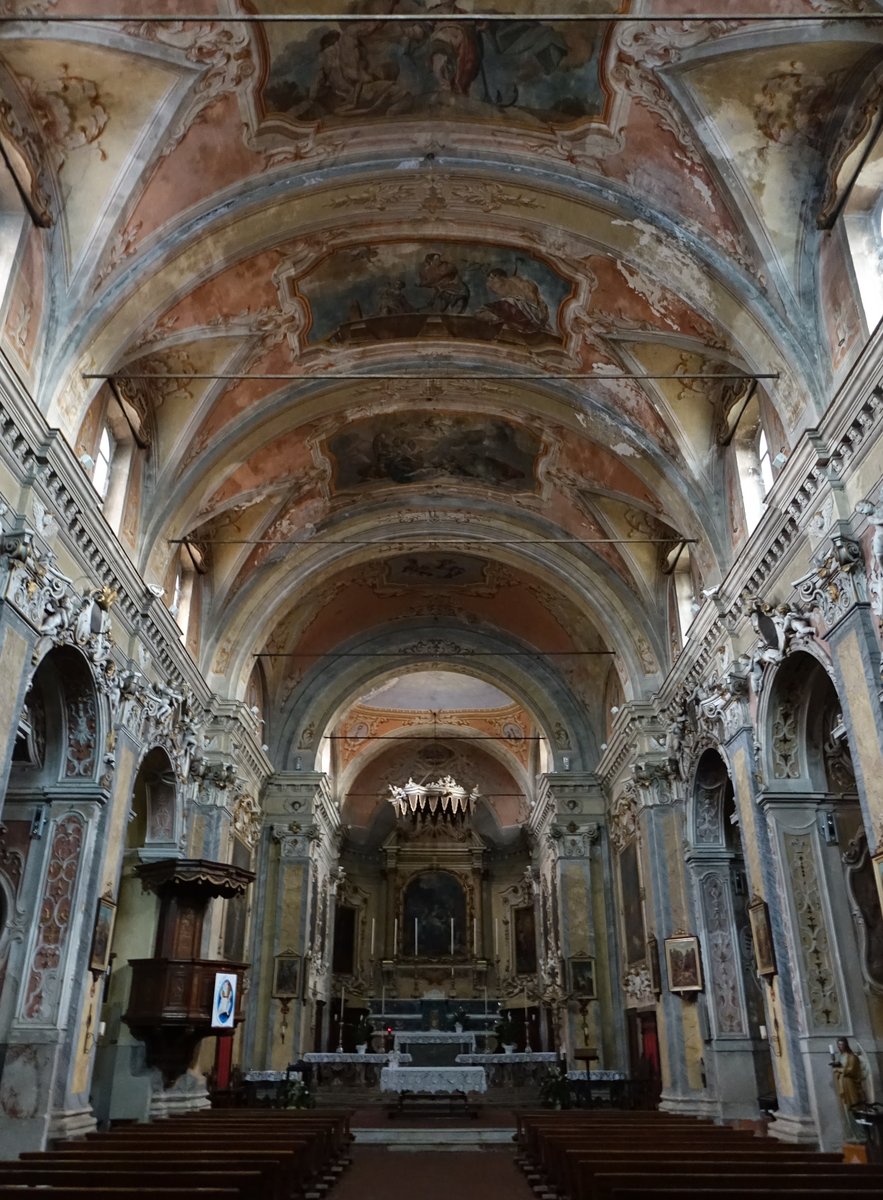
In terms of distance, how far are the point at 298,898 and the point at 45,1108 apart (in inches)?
488

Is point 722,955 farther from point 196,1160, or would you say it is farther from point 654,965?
point 196,1160

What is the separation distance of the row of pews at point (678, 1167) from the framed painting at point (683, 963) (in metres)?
4.94

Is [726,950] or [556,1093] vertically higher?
[726,950]

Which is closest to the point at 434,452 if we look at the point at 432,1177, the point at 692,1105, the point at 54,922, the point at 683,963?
the point at 683,963

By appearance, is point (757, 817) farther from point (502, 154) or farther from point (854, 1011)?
point (502, 154)

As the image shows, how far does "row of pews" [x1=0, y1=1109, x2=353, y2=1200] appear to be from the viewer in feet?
18.2

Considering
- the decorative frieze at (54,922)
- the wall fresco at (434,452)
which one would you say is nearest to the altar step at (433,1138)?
the decorative frieze at (54,922)

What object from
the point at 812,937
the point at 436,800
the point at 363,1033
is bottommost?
the point at 363,1033

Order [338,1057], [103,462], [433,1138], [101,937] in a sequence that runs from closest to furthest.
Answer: [101,937] → [103,462] → [433,1138] → [338,1057]

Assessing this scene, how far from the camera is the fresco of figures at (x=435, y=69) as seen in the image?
35.0 ft

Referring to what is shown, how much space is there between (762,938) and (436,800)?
21.2 meters

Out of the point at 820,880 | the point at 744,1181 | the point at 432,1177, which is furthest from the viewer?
the point at 820,880

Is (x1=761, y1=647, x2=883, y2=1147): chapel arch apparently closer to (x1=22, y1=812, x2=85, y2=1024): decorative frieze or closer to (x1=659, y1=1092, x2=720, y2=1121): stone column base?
(x1=659, y1=1092, x2=720, y2=1121): stone column base

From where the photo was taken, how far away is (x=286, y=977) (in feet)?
70.3
